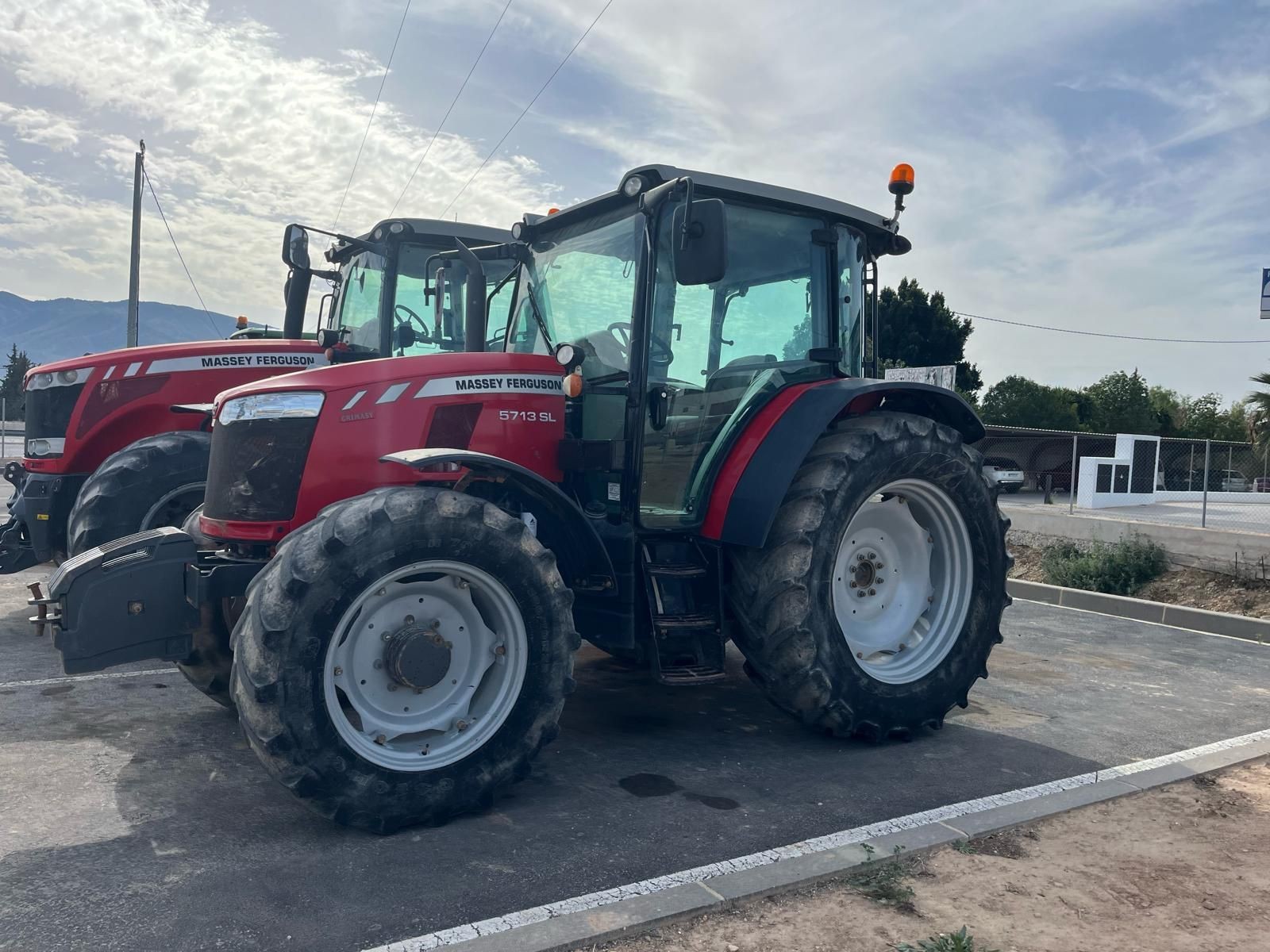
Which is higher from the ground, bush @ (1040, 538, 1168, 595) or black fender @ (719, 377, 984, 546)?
black fender @ (719, 377, 984, 546)

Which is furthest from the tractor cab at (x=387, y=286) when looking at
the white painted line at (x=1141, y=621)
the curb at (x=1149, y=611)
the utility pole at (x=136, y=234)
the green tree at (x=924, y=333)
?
the green tree at (x=924, y=333)

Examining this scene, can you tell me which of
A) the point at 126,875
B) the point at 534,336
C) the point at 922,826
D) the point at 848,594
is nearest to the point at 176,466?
the point at 534,336

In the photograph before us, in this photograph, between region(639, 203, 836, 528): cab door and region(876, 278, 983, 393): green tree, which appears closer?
region(639, 203, 836, 528): cab door

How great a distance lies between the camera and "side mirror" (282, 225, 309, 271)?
22.2ft

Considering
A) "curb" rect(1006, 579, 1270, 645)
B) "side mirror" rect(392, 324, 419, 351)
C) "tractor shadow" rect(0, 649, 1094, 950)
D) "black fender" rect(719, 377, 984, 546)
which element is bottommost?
"tractor shadow" rect(0, 649, 1094, 950)

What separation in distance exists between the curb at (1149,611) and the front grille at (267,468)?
19.5ft

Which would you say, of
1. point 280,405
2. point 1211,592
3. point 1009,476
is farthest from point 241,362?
point 1009,476

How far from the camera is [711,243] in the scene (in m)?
4.12

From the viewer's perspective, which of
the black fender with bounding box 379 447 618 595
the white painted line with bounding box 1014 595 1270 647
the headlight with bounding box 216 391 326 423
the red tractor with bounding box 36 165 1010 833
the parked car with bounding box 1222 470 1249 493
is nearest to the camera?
the red tractor with bounding box 36 165 1010 833

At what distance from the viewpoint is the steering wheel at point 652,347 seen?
15.0 feet

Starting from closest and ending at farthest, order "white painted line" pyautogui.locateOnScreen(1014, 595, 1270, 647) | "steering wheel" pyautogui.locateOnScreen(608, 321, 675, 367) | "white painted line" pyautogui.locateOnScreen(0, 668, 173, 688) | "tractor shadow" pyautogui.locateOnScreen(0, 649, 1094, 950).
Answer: "tractor shadow" pyautogui.locateOnScreen(0, 649, 1094, 950) → "steering wheel" pyautogui.locateOnScreen(608, 321, 675, 367) → "white painted line" pyautogui.locateOnScreen(0, 668, 173, 688) → "white painted line" pyautogui.locateOnScreen(1014, 595, 1270, 647)

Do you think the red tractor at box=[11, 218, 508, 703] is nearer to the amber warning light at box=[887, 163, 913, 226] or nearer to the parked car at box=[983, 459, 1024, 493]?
the amber warning light at box=[887, 163, 913, 226]

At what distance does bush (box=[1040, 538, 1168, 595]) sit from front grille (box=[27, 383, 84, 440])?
9.41 metres

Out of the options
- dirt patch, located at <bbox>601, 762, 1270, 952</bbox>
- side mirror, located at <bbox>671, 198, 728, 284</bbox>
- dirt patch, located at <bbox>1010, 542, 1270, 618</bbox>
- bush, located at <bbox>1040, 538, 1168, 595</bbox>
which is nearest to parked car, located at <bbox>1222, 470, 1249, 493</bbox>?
bush, located at <bbox>1040, 538, 1168, 595</bbox>
